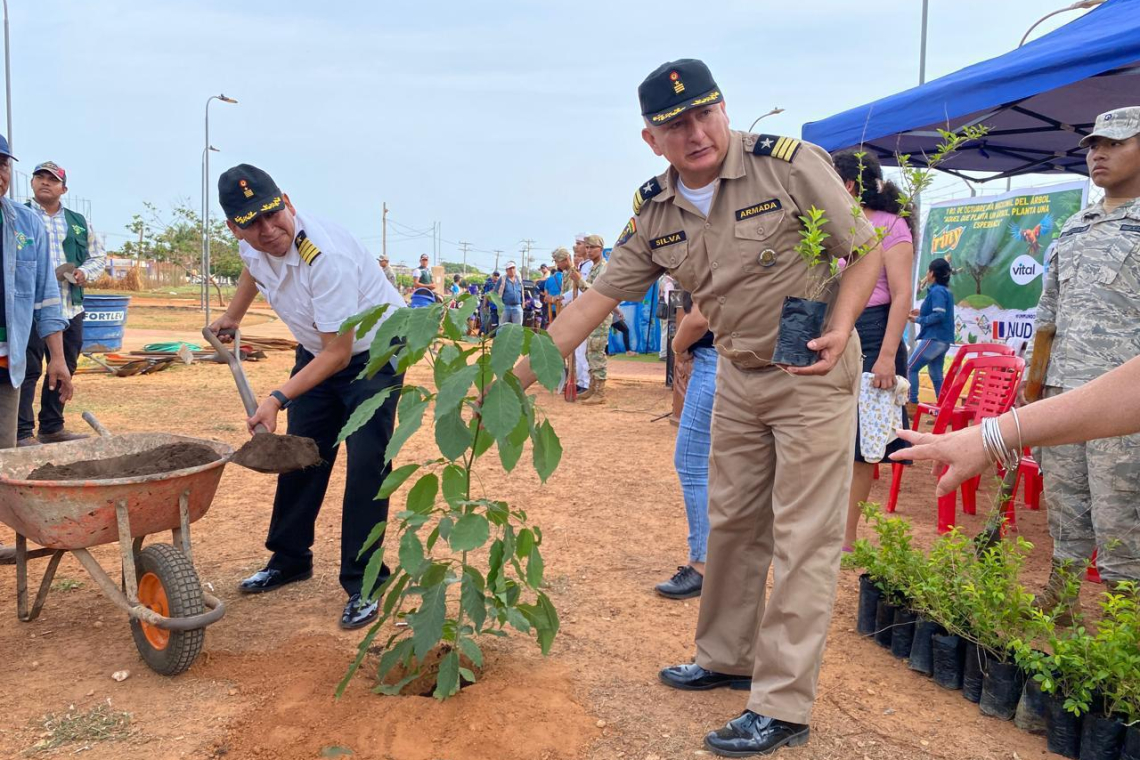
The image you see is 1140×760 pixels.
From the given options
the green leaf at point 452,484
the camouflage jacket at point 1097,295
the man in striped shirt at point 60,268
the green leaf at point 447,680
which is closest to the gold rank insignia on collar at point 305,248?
the green leaf at point 452,484

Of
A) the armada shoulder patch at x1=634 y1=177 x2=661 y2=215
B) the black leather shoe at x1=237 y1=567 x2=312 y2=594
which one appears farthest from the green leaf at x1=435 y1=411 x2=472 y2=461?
the black leather shoe at x1=237 y1=567 x2=312 y2=594

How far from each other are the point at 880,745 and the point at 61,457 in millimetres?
3254

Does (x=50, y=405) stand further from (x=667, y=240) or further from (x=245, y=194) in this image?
(x=667, y=240)

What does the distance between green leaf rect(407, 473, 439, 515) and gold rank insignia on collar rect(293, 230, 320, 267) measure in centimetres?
116

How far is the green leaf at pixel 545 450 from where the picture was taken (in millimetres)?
2451

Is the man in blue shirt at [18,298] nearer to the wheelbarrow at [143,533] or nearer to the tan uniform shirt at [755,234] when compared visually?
the wheelbarrow at [143,533]

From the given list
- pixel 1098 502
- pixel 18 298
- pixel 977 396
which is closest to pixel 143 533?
pixel 18 298

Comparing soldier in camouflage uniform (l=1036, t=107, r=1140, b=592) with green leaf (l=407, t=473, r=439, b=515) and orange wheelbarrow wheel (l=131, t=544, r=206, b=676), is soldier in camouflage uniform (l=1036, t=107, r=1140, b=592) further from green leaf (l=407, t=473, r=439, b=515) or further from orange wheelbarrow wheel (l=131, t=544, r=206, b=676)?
orange wheelbarrow wheel (l=131, t=544, r=206, b=676)

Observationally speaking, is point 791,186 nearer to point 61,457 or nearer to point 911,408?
point 61,457

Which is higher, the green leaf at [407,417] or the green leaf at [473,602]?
the green leaf at [407,417]

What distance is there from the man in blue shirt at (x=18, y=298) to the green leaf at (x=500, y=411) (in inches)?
109

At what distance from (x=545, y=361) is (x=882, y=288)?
2299 mm

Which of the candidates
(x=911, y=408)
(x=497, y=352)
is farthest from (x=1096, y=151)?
(x=911, y=408)

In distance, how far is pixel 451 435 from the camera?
96.0 inches
